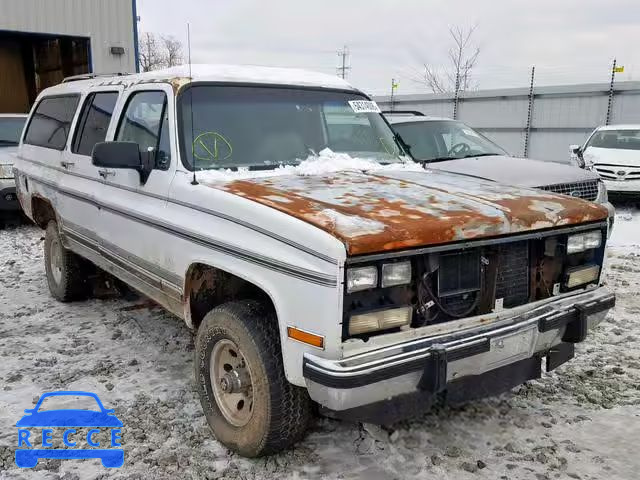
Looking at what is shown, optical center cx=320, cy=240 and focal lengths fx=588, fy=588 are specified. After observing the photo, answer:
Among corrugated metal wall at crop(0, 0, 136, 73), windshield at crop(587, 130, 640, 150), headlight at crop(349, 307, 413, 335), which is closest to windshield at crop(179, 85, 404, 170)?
headlight at crop(349, 307, 413, 335)

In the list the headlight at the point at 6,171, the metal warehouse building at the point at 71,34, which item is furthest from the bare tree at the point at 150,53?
the headlight at the point at 6,171

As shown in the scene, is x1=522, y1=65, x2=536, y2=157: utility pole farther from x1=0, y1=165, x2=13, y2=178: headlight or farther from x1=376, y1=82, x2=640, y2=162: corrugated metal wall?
x1=0, y1=165, x2=13, y2=178: headlight

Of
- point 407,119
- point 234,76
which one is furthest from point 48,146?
point 407,119

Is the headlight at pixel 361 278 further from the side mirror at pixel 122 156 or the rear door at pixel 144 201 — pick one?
the side mirror at pixel 122 156

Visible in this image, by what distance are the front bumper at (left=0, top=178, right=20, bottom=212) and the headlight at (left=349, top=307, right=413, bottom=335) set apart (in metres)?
8.02

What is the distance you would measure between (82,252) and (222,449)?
2517 mm

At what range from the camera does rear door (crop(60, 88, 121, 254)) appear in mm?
4535

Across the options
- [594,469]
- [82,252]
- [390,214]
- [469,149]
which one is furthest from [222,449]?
[469,149]

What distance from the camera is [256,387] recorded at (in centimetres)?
283

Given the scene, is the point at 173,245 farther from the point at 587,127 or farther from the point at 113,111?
the point at 587,127

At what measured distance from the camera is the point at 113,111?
4.45 m

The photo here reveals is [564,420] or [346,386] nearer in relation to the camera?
[346,386]

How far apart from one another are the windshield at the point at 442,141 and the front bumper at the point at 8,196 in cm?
585

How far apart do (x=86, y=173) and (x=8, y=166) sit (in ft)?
17.1
